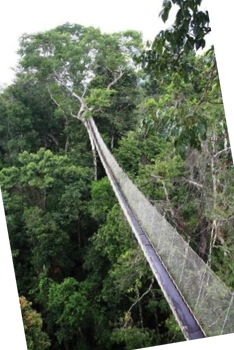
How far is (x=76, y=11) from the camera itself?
788 centimetres

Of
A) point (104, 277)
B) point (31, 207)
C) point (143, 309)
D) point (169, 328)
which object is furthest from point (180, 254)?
point (31, 207)

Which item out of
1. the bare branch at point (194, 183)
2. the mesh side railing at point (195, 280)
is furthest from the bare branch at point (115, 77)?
the mesh side railing at point (195, 280)

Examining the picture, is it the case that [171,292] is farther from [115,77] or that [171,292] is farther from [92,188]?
[115,77]

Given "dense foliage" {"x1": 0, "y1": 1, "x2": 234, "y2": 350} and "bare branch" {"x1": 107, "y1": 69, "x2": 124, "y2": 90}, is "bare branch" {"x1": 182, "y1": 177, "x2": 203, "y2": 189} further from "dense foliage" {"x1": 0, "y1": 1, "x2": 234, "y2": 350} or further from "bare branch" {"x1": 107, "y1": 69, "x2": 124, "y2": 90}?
"bare branch" {"x1": 107, "y1": 69, "x2": 124, "y2": 90}

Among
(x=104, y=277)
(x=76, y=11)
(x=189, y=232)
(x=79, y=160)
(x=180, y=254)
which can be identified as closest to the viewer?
(x=180, y=254)

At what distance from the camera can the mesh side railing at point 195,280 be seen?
3189 mm

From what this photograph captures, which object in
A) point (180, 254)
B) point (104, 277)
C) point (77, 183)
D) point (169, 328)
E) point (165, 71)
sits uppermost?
point (165, 71)

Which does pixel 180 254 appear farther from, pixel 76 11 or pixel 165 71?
pixel 76 11

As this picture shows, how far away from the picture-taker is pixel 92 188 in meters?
6.61

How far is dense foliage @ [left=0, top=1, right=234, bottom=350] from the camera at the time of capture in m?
5.11

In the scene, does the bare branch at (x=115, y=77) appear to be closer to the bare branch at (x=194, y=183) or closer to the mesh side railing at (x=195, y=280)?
the bare branch at (x=194, y=183)

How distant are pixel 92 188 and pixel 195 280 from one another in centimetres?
338

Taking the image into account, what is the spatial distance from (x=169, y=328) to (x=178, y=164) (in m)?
2.01

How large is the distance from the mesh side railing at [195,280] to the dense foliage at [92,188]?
2.83 ft
